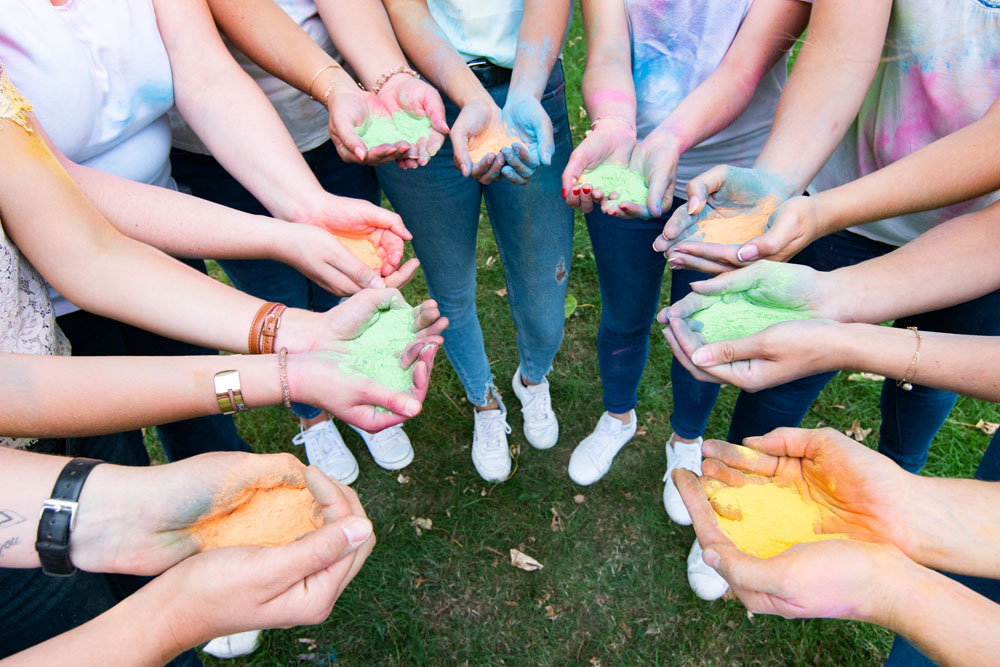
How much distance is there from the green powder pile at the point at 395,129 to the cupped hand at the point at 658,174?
86cm

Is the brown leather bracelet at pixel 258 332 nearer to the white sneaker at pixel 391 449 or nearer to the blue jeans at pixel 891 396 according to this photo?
the white sneaker at pixel 391 449

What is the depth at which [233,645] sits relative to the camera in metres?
2.54

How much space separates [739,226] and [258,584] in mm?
1877

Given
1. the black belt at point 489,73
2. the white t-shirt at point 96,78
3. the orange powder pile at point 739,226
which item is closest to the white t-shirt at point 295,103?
the white t-shirt at point 96,78

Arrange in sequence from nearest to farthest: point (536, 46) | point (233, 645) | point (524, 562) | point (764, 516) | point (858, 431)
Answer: point (764, 516)
point (536, 46)
point (233, 645)
point (524, 562)
point (858, 431)

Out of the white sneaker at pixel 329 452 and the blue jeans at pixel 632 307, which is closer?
the blue jeans at pixel 632 307

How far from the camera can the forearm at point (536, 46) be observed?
2.27 metres

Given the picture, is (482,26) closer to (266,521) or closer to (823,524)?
(266,521)

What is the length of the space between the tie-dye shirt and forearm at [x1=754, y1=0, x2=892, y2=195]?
7 cm

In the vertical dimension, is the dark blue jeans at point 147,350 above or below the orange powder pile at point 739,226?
below

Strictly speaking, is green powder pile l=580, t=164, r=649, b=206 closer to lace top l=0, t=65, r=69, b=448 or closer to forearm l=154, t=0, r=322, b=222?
forearm l=154, t=0, r=322, b=222

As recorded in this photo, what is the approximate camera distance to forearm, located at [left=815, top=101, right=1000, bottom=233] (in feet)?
5.65

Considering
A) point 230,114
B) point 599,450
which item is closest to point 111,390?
point 230,114

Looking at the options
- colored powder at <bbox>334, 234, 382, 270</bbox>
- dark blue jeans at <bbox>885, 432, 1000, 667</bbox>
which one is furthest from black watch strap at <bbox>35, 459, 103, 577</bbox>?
dark blue jeans at <bbox>885, 432, 1000, 667</bbox>
